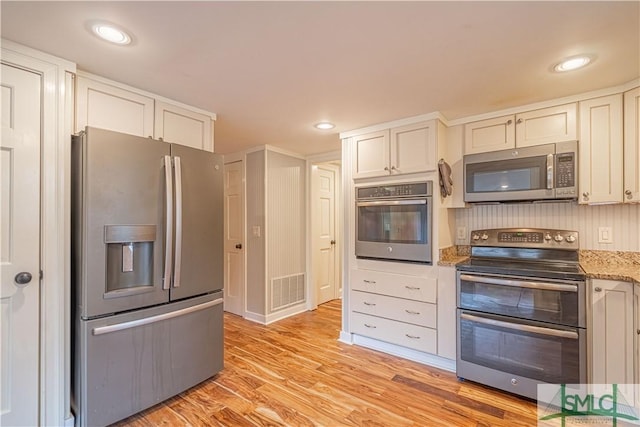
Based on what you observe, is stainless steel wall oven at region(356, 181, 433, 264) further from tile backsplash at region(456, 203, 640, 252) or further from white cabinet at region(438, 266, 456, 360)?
tile backsplash at region(456, 203, 640, 252)

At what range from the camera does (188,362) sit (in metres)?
2.17

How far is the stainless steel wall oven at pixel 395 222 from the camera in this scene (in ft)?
8.68

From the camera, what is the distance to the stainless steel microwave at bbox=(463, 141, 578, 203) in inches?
88.7

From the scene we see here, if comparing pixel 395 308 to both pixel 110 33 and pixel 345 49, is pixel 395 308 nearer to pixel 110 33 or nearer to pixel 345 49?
pixel 345 49

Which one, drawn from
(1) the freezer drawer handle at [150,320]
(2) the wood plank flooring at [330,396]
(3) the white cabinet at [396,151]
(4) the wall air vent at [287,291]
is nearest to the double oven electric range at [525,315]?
(2) the wood plank flooring at [330,396]

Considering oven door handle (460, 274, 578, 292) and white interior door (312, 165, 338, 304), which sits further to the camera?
white interior door (312, 165, 338, 304)

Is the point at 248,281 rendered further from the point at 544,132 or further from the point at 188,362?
the point at 544,132

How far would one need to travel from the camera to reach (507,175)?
2.47 meters

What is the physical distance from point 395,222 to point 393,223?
2 centimetres

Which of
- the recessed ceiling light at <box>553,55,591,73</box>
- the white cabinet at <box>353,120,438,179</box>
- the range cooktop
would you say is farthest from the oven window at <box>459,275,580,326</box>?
the recessed ceiling light at <box>553,55,591,73</box>

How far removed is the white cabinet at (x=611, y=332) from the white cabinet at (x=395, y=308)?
3.32 feet

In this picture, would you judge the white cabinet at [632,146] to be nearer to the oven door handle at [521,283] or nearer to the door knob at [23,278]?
the oven door handle at [521,283]

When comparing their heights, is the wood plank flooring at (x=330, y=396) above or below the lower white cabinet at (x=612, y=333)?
below

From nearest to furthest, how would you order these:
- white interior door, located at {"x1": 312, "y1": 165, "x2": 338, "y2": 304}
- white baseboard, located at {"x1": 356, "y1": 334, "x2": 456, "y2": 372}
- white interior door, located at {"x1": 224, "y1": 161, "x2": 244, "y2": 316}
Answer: white baseboard, located at {"x1": 356, "y1": 334, "x2": 456, "y2": 372}, white interior door, located at {"x1": 224, "y1": 161, "x2": 244, "y2": 316}, white interior door, located at {"x1": 312, "y1": 165, "x2": 338, "y2": 304}
